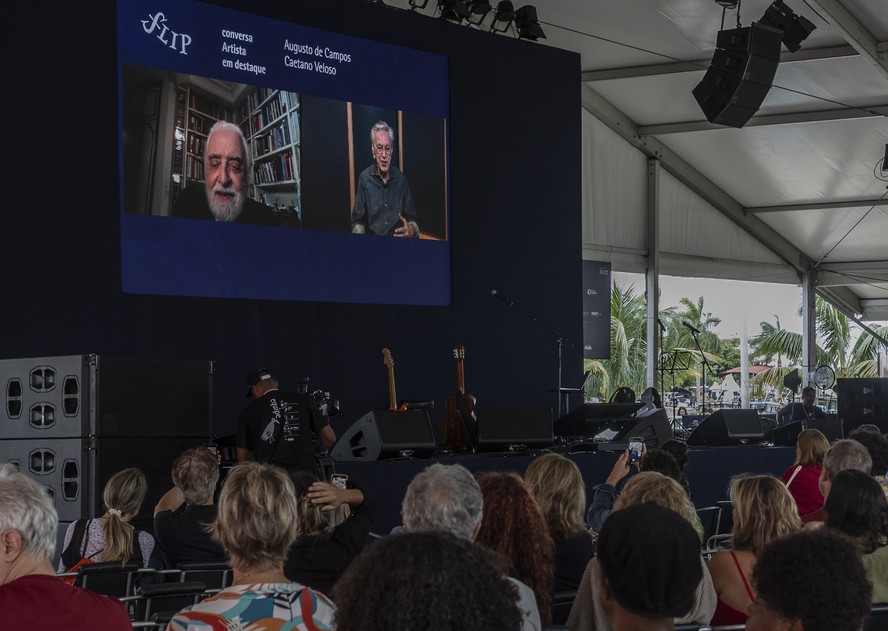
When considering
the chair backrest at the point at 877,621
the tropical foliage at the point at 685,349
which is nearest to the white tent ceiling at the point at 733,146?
the tropical foliage at the point at 685,349

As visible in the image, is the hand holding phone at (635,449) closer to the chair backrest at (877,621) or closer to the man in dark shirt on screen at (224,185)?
the chair backrest at (877,621)

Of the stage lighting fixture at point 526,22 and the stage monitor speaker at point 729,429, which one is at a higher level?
the stage lighting fixture at point 526,22

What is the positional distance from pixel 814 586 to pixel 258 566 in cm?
121

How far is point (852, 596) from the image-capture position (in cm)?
197

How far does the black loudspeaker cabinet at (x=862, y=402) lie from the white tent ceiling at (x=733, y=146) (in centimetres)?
308

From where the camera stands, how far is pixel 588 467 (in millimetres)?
8062

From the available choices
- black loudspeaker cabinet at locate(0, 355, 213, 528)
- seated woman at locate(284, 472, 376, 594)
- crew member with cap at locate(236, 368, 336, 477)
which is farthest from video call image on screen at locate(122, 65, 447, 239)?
seated woman at locate(284, 472, 376, 594)

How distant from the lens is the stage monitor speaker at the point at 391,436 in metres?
7.20

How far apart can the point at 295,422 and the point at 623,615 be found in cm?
510

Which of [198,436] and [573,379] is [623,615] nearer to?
[198,436]

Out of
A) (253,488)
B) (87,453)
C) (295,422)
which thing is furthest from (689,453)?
(253,488)

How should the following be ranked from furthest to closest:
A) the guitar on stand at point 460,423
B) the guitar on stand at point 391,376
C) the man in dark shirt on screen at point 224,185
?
1. the guitar on stand at point 391,376
2. the guitar on stand at point 460,423
3. the man in dark shirt on screen at point 224,185

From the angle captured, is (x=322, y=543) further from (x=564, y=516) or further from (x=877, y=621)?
(x=877, y=621)

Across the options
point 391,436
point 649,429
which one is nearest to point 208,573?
point 391,436
